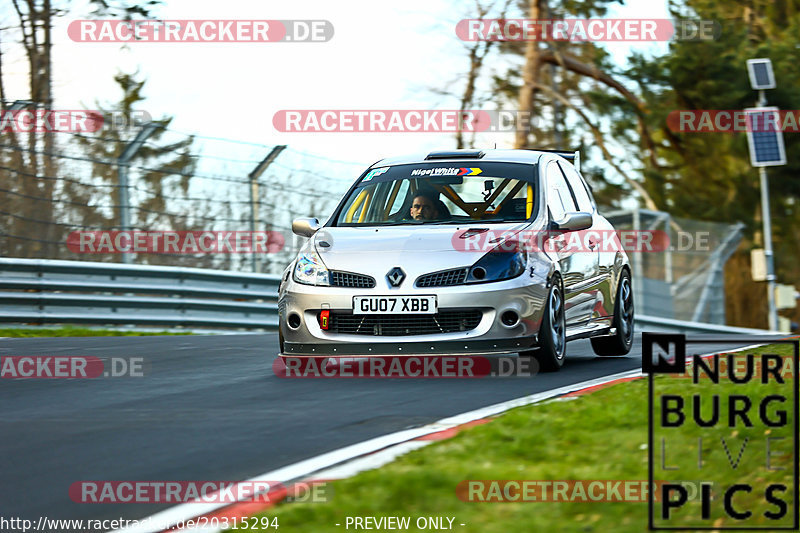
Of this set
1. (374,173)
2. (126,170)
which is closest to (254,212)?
(126,170)

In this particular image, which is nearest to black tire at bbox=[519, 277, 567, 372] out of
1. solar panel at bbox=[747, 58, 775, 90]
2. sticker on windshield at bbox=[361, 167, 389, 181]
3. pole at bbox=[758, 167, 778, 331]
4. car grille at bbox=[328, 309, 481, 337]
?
car grille at bbox=[328, 309, 481, 337]

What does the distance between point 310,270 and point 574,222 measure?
6.59 ft

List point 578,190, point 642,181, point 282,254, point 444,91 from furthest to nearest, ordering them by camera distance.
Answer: point 642,181, point 444,91, point 282,254, point 578,190

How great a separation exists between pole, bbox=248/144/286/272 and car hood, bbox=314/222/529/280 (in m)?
7.48

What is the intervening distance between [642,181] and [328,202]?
87.3 feet

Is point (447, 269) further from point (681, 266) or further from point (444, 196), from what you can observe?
point (681, 266)

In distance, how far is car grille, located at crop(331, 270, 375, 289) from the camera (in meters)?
8.98

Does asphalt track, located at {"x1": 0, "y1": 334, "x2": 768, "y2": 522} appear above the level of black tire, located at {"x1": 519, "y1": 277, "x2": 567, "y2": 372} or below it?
below

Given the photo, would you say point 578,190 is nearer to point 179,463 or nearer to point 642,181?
point 179,463

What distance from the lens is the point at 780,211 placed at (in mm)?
44531

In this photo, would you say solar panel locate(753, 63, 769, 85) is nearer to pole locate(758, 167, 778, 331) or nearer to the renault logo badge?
pole locate(758, 167, 778, 331)

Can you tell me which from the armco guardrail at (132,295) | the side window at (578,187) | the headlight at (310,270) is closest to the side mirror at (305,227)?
the headlight at (310,270)

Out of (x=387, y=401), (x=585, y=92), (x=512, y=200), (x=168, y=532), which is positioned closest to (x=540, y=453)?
(x=168, y=532)

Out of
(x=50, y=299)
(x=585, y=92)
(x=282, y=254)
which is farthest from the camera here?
(x=585, y=92)
